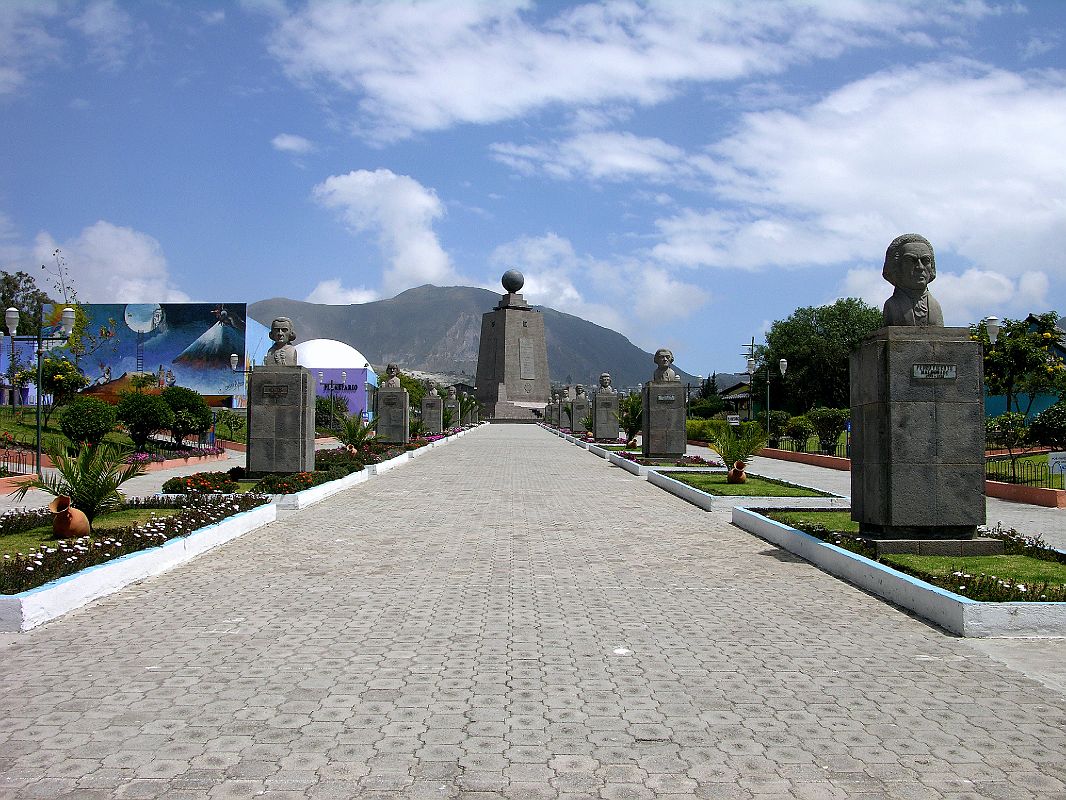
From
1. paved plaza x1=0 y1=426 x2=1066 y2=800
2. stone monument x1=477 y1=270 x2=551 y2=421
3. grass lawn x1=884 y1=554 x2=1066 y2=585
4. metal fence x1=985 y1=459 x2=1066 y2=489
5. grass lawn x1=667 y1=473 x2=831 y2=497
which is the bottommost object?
paved plaza x1=0 y1=426 x2=1066 y2=800

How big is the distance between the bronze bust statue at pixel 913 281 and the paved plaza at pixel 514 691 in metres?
2.45

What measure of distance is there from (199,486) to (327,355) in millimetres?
64159

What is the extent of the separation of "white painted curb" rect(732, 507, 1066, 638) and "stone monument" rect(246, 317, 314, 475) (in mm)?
8689

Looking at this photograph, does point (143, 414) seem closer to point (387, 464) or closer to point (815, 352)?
point (387, 464)

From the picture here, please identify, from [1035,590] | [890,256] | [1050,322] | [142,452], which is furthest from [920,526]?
[1050,322]

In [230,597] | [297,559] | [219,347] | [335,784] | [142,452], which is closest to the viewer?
[335,784]

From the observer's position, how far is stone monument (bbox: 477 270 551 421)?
70750 millimetres

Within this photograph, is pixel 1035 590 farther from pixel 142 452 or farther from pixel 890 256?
pixel 142 452

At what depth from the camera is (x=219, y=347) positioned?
2486 inches

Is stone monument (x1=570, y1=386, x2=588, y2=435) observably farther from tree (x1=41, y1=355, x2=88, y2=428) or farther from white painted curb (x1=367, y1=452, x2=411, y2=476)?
tree (x1=41, y1=355, x2=88, y2=428)

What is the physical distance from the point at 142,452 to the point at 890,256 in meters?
18.9

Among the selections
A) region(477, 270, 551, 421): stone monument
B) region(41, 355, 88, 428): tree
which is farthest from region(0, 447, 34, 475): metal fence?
region(477, 270, 551, 421): stone monument

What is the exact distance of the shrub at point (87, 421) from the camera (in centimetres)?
2111

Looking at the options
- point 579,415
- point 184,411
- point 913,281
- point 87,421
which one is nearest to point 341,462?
point 87,421
